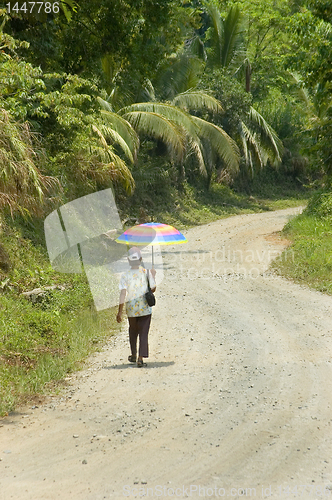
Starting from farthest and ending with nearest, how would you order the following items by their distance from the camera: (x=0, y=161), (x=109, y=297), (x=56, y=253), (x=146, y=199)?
(x=146, y=199) → (x=56, y=253) → (x=109, y=297) → (x=0, y=161)

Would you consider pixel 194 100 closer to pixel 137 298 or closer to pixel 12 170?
pixel 12 170

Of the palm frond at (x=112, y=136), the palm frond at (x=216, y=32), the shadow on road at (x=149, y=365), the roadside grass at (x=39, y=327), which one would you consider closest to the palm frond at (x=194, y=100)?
the palm frond at (x=216, y=32)

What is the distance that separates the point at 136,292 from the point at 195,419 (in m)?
2.16

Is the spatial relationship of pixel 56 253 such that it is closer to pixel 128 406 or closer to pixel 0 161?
pixel 0 161

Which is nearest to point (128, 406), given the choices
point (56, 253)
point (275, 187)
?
point (56, 253)

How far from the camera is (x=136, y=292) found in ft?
24.1

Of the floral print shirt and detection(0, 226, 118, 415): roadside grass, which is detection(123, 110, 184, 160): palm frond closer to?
detection(0, 226, 118, 415): roadside grass

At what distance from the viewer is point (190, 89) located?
24.1m

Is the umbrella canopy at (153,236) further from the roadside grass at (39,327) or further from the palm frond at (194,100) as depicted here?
the palm frond at (194,100)

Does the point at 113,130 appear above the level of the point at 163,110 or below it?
below

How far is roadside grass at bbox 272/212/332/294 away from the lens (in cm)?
1260

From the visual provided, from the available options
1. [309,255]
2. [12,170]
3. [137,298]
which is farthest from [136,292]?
[309,255]

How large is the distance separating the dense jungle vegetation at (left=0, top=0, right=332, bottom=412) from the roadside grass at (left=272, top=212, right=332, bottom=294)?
0.12 metres

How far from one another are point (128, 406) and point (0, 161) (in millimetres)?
4479
